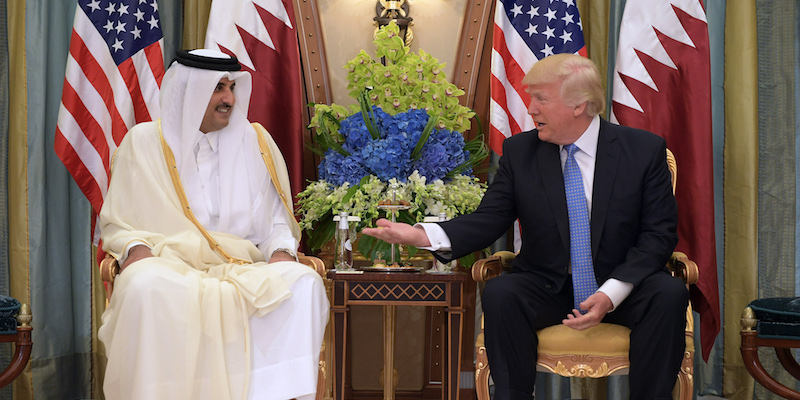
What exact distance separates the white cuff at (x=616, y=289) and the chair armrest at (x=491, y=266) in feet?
1.77

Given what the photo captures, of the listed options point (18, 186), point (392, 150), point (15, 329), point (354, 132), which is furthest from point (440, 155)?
point (18, 186)

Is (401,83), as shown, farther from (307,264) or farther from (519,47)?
(307,264)

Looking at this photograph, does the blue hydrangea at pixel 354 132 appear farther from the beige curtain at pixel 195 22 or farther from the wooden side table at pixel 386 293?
the beige curtain at pixel 195 22

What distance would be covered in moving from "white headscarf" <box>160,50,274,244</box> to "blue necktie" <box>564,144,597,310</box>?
52.1 inches

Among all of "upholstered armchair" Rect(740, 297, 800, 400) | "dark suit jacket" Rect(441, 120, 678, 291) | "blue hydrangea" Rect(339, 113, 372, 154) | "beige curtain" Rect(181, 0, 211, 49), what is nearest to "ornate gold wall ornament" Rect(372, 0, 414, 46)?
"blue hydrangea" Rect(339, 113, 372, 154)

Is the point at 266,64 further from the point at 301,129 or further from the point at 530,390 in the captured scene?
the point at 530,390

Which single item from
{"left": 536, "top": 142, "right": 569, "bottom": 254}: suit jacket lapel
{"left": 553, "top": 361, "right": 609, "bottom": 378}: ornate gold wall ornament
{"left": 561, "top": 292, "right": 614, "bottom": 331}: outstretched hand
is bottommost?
{"left": 553, "top": 361, "right": 609, "bottom": 378}: ornate gold wall ornament

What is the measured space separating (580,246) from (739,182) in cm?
141

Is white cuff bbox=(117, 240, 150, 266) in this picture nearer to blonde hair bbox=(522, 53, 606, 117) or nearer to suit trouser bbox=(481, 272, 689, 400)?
suit trouser bbox=(481, 272, 689, 400)

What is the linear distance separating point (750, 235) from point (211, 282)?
2733 millimetres

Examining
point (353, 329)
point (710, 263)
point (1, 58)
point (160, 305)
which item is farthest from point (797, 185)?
point (1, 58)

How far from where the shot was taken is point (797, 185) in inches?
158

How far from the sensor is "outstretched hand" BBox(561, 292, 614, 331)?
2.76 m

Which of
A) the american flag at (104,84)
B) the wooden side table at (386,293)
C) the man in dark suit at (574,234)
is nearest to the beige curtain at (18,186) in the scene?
the american flag at (104,84)
